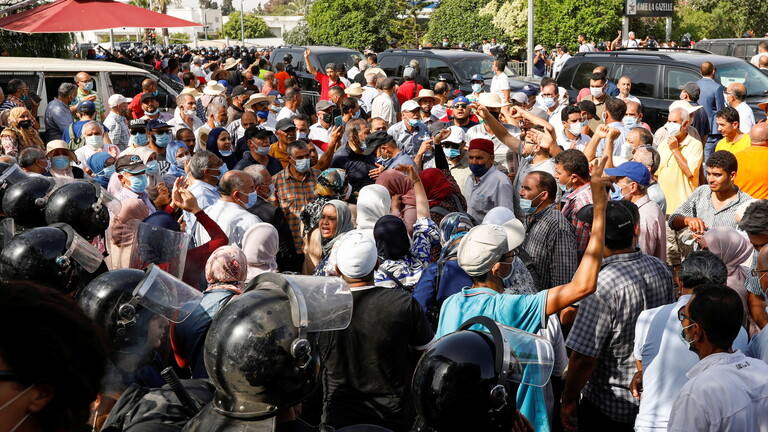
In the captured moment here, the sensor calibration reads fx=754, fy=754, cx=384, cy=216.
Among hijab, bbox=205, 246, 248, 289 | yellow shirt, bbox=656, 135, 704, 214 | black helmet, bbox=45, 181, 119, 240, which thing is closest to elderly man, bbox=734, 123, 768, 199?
yellow shirt, bbox=656, 135, 704, 214

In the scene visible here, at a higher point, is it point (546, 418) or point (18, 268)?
point (18, 268)

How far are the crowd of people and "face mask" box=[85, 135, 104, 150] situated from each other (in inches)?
0.8

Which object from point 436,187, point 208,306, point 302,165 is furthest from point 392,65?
point 208,306

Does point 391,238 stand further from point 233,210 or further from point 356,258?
point 233,210

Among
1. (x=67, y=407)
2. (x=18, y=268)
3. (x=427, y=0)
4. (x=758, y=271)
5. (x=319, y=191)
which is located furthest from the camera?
(x=427, y=0)

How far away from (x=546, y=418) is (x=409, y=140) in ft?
19.6

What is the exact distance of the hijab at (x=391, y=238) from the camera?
4.79 meters

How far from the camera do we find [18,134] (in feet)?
26.7

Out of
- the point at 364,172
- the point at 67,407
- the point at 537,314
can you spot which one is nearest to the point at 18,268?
the point at 67,407

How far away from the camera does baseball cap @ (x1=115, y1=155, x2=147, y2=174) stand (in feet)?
21.2

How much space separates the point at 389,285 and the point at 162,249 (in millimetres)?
1378

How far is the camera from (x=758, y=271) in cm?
440

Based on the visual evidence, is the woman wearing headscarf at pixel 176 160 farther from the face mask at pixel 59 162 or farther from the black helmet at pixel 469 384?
the black helmet at pixel 469 384

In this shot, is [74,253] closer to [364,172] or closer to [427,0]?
[364,172]
